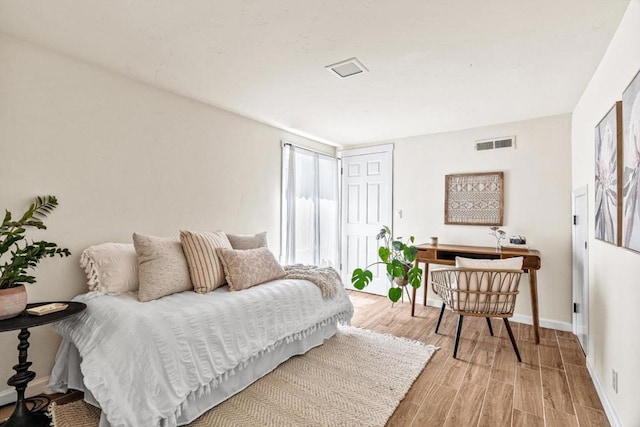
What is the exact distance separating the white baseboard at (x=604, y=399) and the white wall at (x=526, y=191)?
3.78 feet

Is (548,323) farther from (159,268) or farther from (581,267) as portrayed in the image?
(159,268)

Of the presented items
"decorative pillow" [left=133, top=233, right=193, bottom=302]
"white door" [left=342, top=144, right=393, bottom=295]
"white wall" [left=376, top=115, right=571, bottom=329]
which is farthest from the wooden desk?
"decorative pillow" [left=133, top=233, right=193, bottom=302]

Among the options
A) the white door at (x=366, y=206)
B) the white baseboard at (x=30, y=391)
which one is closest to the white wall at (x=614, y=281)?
the white door at (x=366, y=206)

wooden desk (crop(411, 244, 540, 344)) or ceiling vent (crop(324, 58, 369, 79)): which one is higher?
ceiling vent (crop(324, 58, 369, 79))

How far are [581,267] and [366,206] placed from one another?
266cm

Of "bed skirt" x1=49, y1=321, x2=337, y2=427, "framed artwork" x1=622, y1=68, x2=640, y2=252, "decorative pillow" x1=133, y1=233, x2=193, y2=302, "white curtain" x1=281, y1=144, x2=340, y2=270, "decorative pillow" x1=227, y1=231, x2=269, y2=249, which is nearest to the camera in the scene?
"framed artwork" x1=622, y1=68, x2=640, y2=252

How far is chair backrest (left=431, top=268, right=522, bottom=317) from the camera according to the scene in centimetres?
261

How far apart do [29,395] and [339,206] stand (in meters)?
3.96

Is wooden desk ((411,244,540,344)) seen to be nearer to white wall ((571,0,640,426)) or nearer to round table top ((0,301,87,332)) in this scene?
white wall ((571,0,640,426))

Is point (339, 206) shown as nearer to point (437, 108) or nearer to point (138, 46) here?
point (437, 108)

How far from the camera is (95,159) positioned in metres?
2.41

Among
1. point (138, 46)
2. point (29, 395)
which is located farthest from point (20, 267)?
point (138, 46)

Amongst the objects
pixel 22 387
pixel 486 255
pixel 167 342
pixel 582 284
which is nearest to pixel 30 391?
pixel 22 387

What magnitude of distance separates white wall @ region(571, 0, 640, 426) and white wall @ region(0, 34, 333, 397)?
313 cm
